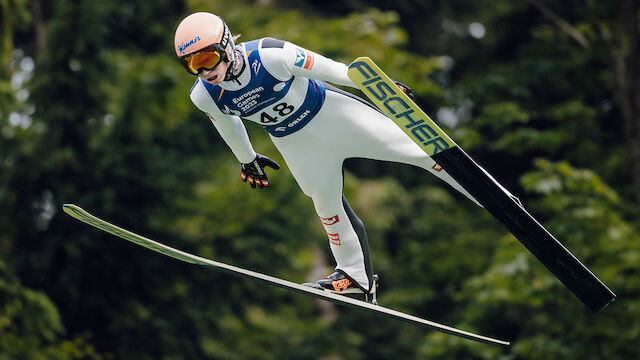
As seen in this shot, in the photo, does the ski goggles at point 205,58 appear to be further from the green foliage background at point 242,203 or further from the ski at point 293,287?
the green foliage background at point 242,203

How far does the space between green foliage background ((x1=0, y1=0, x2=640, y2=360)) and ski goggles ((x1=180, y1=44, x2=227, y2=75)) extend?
498 cm

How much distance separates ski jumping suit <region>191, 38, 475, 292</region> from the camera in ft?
12.3

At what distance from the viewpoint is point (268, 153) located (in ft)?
33.4

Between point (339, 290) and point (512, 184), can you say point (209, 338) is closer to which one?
point (512, 184)

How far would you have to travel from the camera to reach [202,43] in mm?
3566

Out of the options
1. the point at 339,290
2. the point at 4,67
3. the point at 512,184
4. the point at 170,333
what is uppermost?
the point at 512,184

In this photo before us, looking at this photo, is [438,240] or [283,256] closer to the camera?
[283,256]

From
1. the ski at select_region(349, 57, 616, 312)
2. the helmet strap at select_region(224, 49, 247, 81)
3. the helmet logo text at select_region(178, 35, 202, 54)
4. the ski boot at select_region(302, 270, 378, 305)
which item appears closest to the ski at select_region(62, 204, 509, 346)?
the ski boot at select_region(302, 270, 378, 305)

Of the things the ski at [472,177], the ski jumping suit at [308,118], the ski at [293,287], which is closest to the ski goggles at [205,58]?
the ski jumping suit at [308,118]

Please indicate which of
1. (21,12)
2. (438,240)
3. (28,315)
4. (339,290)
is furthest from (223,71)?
(438,240)

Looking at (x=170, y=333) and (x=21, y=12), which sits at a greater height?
(x=21, y=12)

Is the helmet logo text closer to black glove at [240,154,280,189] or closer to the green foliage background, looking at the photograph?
black glove at [240,154,280,189]

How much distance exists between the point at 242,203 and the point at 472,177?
6.48 meters

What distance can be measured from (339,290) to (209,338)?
21.0 ft
